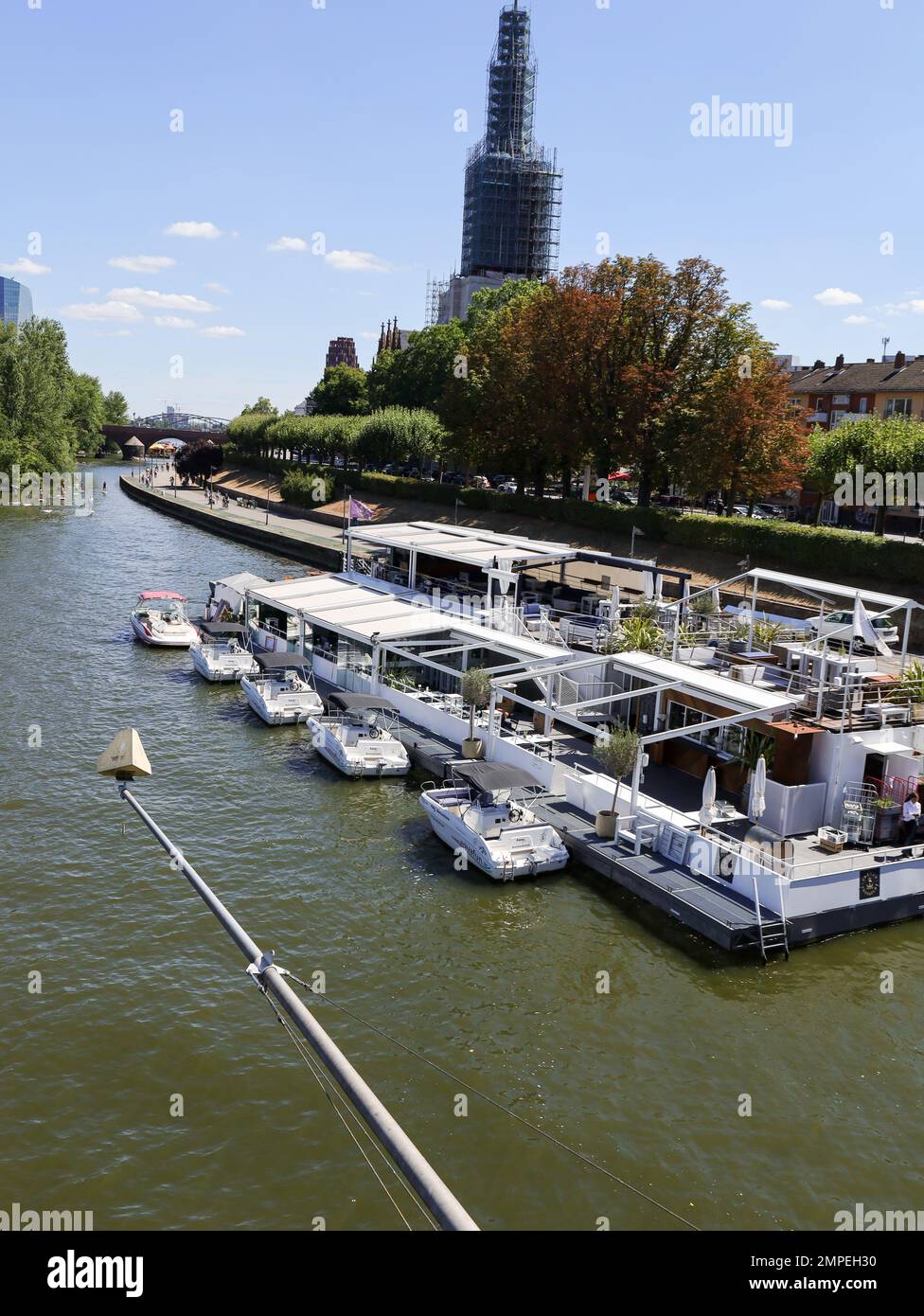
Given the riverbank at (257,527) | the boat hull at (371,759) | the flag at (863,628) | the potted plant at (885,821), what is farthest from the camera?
the riverbank at (257,527)

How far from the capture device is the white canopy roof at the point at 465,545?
3969 cm

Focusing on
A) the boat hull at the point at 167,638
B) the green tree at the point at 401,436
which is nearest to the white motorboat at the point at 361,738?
the boat hull at the point at 167,638

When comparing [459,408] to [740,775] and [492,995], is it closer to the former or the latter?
[740,775]

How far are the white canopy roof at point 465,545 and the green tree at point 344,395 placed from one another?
324ft

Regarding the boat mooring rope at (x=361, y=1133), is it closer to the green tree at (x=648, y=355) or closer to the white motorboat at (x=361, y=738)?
the white motorboat at (x=361, y=738)

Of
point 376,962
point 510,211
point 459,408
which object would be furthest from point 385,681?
point 510,211

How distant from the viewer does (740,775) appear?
2603 cm

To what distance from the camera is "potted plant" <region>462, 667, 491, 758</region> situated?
96.7ft

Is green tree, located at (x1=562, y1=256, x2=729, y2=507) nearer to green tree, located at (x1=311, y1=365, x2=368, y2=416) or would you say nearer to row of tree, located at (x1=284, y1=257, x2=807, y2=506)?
row of tree, located at (x1=284, y1=257, x2=807, y2=506)

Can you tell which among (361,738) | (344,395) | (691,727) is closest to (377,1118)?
(691,727)

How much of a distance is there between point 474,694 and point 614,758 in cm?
626

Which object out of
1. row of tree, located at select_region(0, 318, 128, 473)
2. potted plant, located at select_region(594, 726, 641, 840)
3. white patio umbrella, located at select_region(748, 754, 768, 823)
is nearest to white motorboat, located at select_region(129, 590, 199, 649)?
potted plant, located at select_region(594, 726, 641, 840)

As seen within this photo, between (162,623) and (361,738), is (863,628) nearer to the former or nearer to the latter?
(361,738)

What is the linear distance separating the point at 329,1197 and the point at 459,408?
73.0 m
